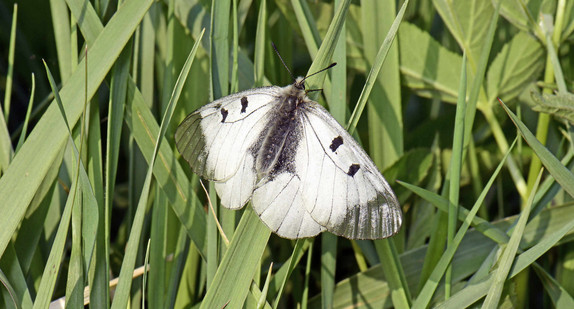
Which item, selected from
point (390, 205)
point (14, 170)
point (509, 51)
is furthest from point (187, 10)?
point (509, 51)

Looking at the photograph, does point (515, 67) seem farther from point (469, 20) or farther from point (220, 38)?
point (220, 38)

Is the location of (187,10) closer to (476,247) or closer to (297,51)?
(297,51)

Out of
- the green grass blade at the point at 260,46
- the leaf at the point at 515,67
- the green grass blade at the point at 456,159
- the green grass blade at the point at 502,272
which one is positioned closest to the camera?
the green grass blade at the point at 502,272

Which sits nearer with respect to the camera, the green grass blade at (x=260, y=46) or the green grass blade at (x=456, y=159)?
the green grass blade at (x=456, y=159)

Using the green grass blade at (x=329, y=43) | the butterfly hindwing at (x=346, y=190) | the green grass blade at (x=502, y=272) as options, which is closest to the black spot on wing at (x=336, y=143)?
the butterfly hindwing at (x=346, y=190)

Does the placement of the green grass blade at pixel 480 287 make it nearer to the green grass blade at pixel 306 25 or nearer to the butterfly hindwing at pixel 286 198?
the butterfly hindwing at pixel 286 198

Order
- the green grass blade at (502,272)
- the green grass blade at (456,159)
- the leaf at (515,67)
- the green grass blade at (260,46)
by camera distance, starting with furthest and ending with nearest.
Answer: the leaf at (515,67) < the green grass blade at (260,46) < the green grass blade at (456,159) < the green grass blade at (502,272)

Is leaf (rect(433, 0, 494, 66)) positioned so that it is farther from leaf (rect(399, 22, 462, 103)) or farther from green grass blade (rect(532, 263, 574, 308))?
green grass blade (rect(532, 263, 574, 308))

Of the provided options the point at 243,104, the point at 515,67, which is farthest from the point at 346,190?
the point at 515,67
